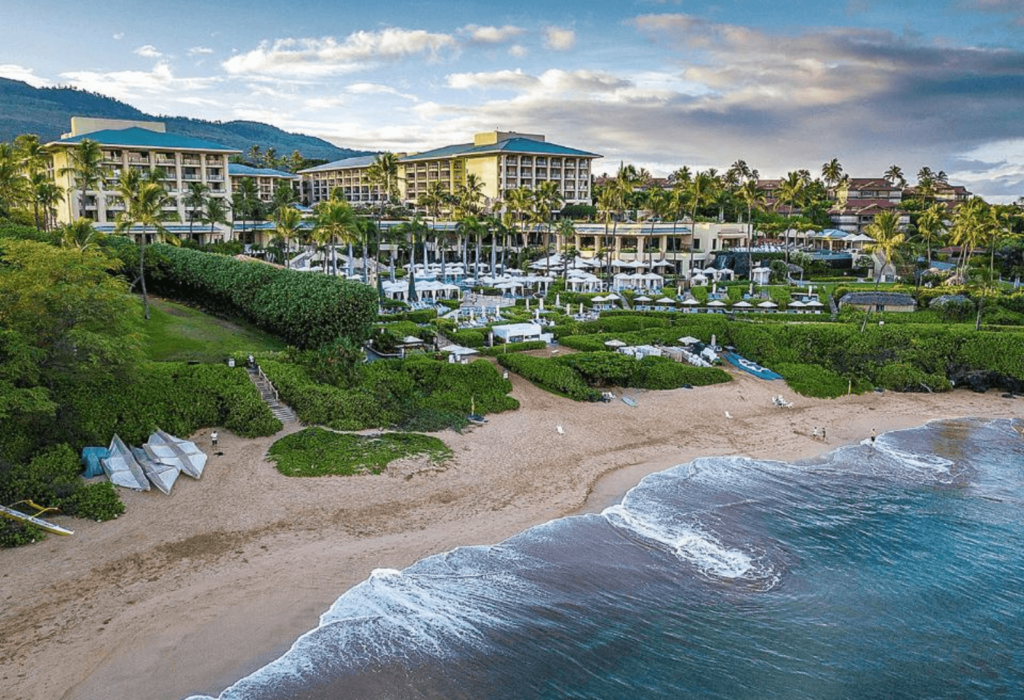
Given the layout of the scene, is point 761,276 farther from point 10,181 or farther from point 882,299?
point 10,181

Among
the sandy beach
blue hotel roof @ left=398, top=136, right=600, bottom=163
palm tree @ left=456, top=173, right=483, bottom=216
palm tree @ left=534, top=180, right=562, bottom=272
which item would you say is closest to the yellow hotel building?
blue hotel roof @ left=398, top=136, right=600, bottom=163

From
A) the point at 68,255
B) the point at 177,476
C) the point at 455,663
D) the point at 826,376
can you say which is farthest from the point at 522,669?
the point at 826,376

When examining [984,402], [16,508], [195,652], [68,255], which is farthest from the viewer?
[984,402]

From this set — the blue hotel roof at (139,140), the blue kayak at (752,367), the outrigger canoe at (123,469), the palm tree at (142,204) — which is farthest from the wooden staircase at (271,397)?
the blue hotel roof at (139,140)

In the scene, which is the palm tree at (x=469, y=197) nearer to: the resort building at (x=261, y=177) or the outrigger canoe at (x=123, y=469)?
the resort building at (x=261, y=177)

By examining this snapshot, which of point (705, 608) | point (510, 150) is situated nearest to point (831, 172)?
point (510, 150)

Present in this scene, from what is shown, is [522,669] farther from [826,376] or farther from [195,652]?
[826,376]
